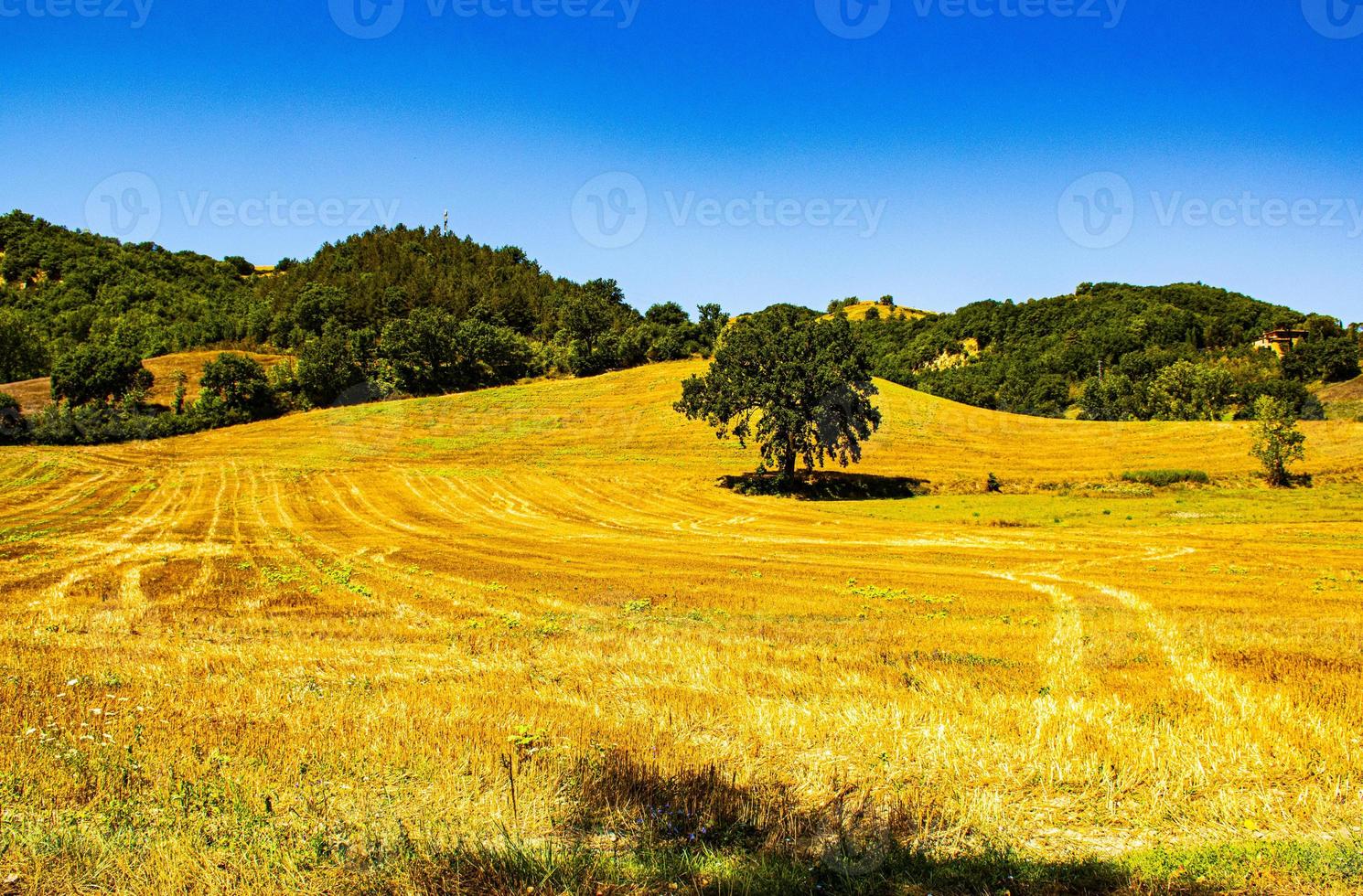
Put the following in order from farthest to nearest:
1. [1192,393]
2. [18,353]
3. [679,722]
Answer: [18,353] → [1192,393] → [679,722]

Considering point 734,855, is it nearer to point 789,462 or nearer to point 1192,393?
point 789,462

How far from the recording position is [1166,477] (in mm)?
54969

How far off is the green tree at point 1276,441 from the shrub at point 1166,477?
3942 mm

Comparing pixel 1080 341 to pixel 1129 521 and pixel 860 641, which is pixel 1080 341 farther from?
pixel 860 641

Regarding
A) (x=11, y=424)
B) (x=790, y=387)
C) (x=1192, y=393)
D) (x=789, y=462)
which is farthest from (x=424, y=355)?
(x=1192, y=393)

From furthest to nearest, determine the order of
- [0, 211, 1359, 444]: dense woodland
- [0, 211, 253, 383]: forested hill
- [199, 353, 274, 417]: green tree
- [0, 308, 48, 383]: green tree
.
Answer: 1. [0, 211, 253, 383]: forested hill
2. [0, 308, 48, 383]: green tree
3. [0, 211, 1359, 444]: dense woodland
4. [199, 353, 274, 417]: green tree

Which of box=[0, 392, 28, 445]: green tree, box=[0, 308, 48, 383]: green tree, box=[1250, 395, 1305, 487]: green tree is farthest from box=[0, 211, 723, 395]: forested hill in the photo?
box=[1250, 395, 1305, 487]: green tree

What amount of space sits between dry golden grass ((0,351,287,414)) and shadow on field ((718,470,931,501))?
245ft

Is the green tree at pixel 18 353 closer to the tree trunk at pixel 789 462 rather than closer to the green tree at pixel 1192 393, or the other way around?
the tree trunk at pixel 789 462

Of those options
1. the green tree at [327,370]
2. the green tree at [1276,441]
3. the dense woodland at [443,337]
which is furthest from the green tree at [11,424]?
the green tree at [1276,441]

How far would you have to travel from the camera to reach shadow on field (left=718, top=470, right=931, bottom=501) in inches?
2153

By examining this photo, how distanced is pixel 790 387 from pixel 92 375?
8374cm

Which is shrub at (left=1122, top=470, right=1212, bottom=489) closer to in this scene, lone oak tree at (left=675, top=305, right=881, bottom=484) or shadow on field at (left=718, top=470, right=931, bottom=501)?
shadow on field at (left=718, top=470, right=931, bottom=501)

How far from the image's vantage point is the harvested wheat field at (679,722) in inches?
199
